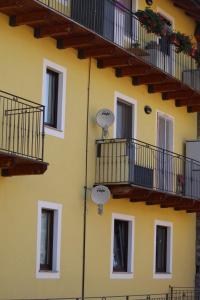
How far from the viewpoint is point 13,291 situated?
58.5 feet

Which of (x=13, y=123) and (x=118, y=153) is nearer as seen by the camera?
(x=13, y=123)

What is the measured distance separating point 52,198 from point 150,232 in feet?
18.1

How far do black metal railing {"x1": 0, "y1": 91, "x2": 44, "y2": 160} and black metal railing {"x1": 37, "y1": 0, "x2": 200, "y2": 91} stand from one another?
2.36 metres

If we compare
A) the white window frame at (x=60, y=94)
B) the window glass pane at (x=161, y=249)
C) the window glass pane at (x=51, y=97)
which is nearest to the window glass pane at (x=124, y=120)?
the white window frame at (x=60, y=94)

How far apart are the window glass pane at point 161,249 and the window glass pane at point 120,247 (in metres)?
2.11

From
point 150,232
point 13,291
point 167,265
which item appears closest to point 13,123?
point 13,291

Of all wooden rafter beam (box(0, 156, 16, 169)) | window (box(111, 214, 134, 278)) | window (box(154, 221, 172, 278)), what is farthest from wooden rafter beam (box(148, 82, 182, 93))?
wooden rafter beam (box(0, 156, 16, 169))

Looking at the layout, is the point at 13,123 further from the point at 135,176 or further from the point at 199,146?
the point at 199,146

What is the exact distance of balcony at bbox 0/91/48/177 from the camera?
56.8ft

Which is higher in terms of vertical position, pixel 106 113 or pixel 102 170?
pixel 106 113

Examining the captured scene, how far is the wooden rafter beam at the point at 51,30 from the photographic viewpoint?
1909cm

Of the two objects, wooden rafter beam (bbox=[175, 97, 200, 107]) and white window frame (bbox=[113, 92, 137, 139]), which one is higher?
wooden rafter beam (bbox=[175, 97, 200, 107])

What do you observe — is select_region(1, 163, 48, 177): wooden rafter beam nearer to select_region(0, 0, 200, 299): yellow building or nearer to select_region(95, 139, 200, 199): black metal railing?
select_region(0, 0, 200, 299): yellow building

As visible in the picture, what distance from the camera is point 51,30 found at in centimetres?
1919
